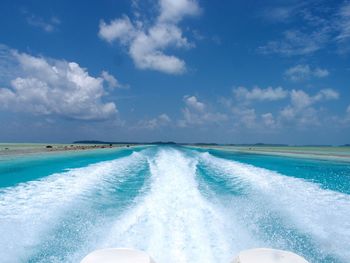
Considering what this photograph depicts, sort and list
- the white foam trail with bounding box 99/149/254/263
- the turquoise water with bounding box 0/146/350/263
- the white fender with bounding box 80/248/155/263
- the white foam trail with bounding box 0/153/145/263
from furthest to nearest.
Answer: the white foam trail with bounding box 0/153/145/263 < the turquoise water with bounding box 0/146/350/263 < the white foam trail with bounding box 99/149/254/263 < the white fender with bounding box 80/248/155/263

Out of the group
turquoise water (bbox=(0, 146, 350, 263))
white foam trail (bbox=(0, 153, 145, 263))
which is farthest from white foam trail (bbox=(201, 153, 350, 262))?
white foam trail (bbox=(0, 153, 145, 263))

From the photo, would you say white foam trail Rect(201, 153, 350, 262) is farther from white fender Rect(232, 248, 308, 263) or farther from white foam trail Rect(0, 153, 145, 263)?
white foam trail Rect(0, 153, 145, 263)

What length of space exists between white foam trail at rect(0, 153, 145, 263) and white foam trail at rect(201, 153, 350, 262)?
5.67 metres

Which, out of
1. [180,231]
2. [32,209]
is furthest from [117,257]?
[32,209]

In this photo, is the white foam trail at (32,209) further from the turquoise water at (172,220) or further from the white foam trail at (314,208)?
the white foam trail at (314,208)

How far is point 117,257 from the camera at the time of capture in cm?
351

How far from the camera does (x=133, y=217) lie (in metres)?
7.91

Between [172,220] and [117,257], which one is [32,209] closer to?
[172,220]

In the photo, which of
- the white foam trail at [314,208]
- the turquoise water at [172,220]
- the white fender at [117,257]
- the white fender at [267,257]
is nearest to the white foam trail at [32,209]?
the turquoise water at [172,220]

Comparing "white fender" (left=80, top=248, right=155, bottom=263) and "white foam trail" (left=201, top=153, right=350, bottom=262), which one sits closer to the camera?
"white fender" (left=80, top=248, right=155, bottom=263)

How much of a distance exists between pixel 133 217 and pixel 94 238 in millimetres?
1642

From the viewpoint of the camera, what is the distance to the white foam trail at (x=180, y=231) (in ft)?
18.5

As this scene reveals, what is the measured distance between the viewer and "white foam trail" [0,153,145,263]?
586cm

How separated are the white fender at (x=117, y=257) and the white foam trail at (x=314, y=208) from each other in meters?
3.83
